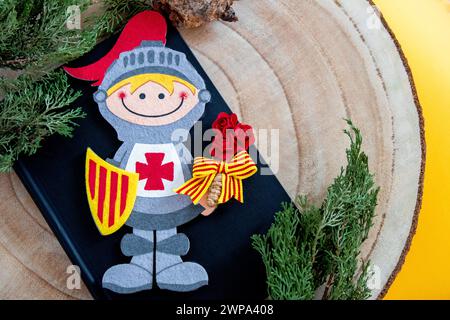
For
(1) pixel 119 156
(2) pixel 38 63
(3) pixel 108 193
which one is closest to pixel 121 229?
(3) pixel 108 193

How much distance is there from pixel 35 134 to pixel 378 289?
126 centimetres

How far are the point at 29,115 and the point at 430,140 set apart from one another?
1397mm

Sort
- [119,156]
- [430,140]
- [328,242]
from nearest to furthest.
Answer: [328,242] → [119,156] → [430,140]

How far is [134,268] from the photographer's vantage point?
185 centimetres

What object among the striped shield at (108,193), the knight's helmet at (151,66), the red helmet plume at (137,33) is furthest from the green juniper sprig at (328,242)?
the red helmet plume at (137,33)

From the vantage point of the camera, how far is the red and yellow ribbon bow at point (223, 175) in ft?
5.99

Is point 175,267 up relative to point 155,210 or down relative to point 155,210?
down

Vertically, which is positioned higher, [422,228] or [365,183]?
[365,183]

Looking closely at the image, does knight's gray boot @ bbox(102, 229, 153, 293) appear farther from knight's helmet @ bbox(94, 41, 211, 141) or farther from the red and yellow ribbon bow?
knight's helmet @ bbox(94, 41, 211, 141)

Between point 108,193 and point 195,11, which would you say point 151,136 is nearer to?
point 108,193

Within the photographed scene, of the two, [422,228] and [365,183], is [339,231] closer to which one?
[365,183]

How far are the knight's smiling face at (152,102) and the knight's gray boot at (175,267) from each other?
15.4 inches

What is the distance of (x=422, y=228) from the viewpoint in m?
2.00

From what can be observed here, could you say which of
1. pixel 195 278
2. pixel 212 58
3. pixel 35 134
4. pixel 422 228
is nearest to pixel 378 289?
pixel 422 228
